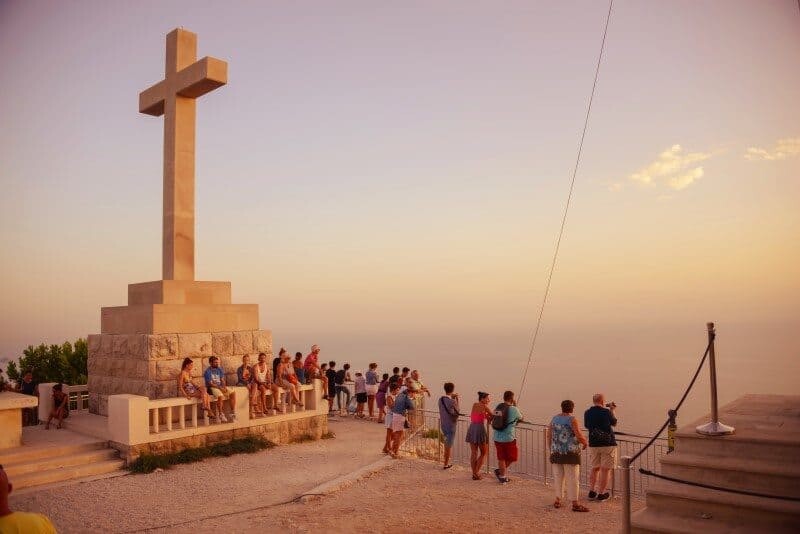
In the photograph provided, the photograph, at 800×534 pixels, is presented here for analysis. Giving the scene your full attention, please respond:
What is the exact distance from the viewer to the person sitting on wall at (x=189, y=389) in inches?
463

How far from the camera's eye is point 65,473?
9844mm

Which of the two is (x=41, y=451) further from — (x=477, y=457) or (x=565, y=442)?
(x=565, y=442)

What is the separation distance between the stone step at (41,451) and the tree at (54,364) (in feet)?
34.4

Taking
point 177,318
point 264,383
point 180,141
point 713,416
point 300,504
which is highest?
point 180,141

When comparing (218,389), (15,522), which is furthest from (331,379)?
(15,522)

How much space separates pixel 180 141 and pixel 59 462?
283 inches

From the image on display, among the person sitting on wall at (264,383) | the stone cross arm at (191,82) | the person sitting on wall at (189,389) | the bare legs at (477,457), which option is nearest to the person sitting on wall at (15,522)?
the bare legs at (477,457)

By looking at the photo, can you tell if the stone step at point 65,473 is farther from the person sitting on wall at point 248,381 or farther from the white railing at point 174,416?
the person sitting on wall at point 248,381

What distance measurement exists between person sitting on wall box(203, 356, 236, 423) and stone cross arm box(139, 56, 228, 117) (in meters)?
6.10

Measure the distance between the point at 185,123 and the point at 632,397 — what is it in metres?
41.7

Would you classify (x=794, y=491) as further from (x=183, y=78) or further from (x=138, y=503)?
(x=183, y=78)

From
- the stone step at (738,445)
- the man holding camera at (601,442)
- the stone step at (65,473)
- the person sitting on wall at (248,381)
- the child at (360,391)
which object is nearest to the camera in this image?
the stone step at (738,445)

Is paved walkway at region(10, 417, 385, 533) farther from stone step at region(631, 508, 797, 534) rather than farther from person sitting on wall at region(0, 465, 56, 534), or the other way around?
stone step at region(631, 508, 797, 534)

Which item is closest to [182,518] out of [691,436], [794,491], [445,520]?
[445,520]
